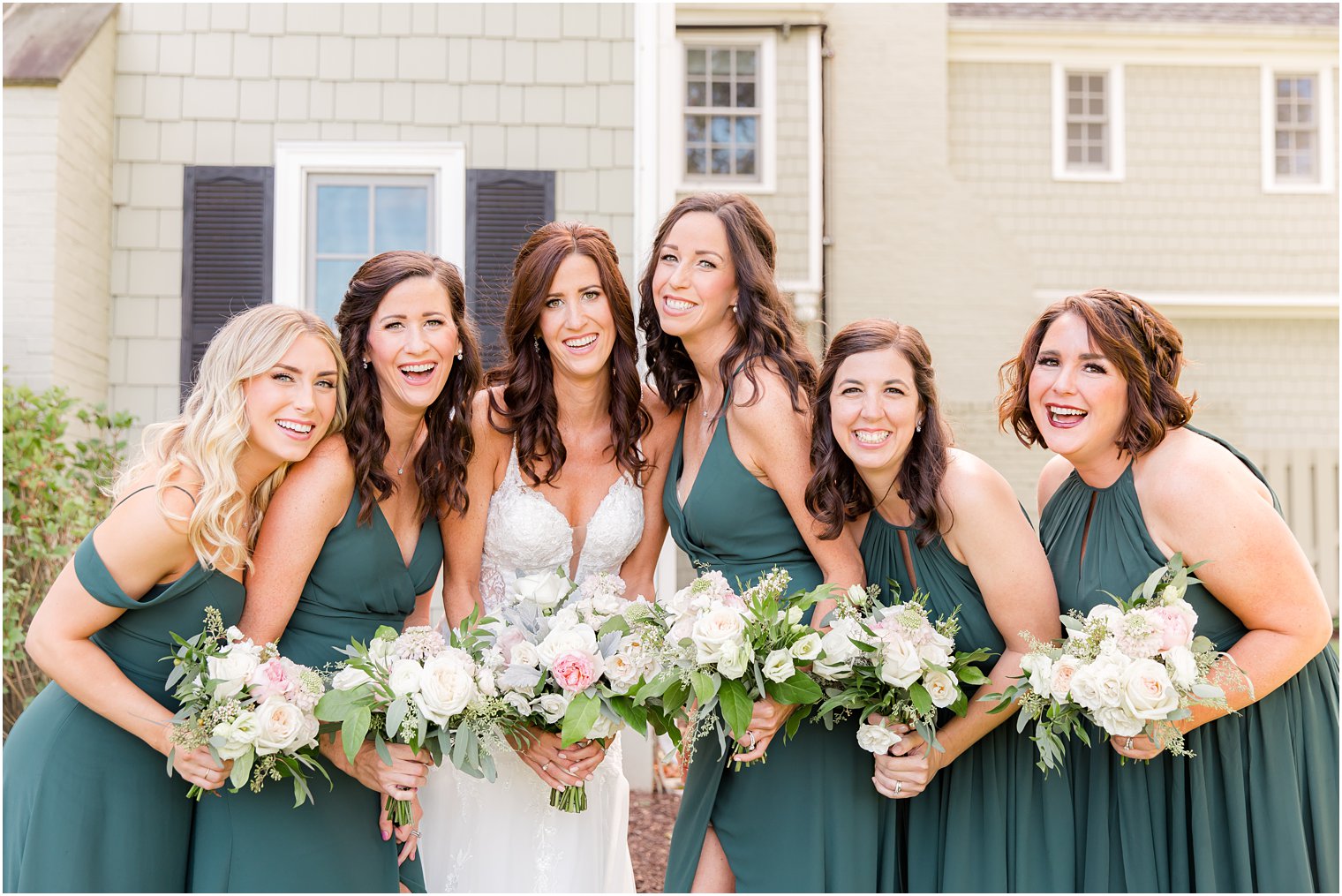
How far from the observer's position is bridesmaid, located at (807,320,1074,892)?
A: 3.51m

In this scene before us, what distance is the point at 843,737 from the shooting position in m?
3.68

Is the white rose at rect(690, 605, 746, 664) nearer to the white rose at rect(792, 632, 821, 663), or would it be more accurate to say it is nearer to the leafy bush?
the white rose at rect(792, 632, 821, 663)

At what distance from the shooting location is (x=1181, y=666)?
3062 millimetres

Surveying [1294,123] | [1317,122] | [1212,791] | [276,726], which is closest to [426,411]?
[276,726]

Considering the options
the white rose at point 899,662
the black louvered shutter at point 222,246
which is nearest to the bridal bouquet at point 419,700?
the white rose at point 899,662

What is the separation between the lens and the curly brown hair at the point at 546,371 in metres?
4.20

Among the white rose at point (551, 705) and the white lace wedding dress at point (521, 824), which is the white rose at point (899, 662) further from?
the white lace wedding dress at point (521, 824)

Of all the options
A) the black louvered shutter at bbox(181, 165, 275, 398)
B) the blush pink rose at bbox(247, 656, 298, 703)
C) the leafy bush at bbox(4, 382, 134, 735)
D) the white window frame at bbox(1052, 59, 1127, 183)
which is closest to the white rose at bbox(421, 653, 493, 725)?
the blush pink rose at bbox(247, 656, 298, 703)

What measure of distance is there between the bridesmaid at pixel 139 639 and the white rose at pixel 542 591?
864mm

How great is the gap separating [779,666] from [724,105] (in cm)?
1414

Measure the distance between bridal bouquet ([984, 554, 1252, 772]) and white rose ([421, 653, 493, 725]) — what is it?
5.36 feet

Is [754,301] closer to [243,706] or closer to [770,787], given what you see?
[770,787]

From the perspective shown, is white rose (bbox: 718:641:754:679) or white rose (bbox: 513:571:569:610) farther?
white rose (bbox: 513:571:569:610)

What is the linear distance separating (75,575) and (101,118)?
20.3 ft
